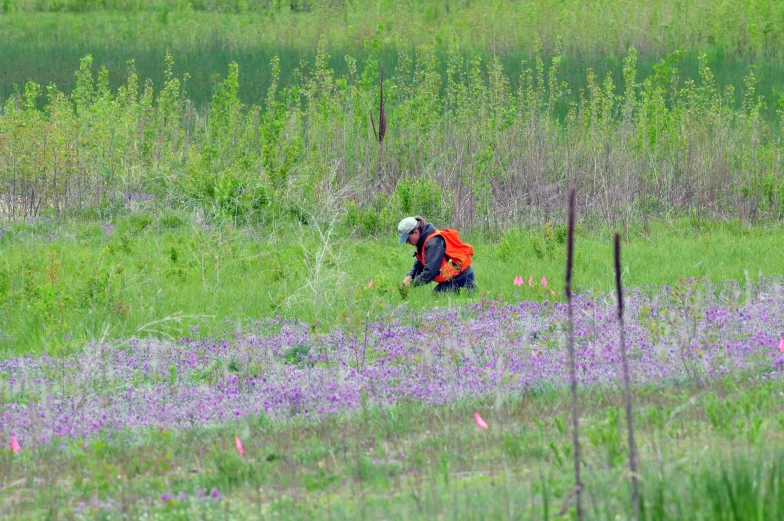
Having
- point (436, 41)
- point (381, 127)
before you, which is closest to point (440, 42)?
point (436, 41)

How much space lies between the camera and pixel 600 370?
20.5 ft

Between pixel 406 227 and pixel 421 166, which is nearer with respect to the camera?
pixel 406 227

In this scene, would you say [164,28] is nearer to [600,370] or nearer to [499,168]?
[499,168]

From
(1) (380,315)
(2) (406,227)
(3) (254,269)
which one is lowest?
(3) (254,269)

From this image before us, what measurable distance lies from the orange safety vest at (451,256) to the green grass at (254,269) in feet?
0.83

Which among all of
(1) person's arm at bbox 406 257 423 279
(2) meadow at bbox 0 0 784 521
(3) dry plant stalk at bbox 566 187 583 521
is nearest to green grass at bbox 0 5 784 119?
(2) meadow at bbox 0 0 784 521

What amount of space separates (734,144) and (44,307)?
9.84 m

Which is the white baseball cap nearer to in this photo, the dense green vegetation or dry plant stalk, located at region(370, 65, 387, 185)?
dry plant stalk, located at region(370, 65, 387, 185)

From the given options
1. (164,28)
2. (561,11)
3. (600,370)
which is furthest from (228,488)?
(164,28)

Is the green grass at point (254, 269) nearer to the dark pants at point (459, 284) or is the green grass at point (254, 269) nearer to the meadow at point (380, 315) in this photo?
the meadow at point (380, 315)

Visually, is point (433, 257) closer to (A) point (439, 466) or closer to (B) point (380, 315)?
(B) point (380, 315)

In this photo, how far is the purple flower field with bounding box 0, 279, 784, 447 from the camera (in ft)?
19.1

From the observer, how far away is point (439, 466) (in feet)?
15.0

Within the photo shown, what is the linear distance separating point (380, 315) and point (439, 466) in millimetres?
3759
